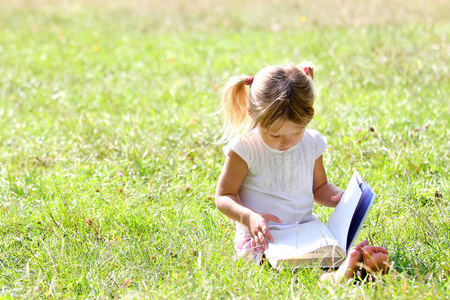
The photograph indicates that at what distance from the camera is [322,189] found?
284cm

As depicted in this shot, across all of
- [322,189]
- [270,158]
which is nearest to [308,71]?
[270,158]

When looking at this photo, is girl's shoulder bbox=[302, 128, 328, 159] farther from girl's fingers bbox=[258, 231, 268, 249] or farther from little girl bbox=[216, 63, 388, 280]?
girl's fingers bbox=[258, 231, 268, 249]

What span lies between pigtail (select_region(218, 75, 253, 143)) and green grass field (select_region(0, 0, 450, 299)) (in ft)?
1.70

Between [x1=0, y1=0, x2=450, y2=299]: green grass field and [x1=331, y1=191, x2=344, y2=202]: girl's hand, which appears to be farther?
[x1=331, y1=191, x2=344, y2=202]: girl's hand

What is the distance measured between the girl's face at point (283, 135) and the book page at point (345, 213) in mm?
313

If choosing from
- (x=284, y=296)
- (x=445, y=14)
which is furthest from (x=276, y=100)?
(x=445, y=14)

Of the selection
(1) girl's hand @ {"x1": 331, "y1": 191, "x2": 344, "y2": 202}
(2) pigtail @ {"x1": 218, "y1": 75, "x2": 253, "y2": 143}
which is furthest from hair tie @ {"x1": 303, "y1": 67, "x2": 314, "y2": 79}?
(1) girl's hand @ {"x1": 331, "y1": 191, "x2": 344, "y2": 202}

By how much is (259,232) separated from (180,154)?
154 centimetres

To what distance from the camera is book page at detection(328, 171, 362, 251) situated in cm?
244

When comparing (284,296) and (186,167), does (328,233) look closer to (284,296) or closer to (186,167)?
(284,296)

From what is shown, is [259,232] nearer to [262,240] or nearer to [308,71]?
[262,240]

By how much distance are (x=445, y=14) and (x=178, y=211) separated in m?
6.99

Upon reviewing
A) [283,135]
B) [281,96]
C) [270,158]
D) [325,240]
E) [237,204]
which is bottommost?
[325,240]

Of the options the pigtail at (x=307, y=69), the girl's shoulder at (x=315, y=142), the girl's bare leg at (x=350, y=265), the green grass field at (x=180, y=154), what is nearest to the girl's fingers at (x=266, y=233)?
the green grass field at (x=180, y=154)
